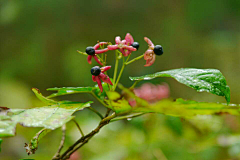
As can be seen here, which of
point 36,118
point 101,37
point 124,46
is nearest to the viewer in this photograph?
point 36,118

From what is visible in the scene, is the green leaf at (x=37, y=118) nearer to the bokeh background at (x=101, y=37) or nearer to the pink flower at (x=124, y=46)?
the pink flower at (x=124, y=46)

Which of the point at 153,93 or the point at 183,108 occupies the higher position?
the point at 183,108

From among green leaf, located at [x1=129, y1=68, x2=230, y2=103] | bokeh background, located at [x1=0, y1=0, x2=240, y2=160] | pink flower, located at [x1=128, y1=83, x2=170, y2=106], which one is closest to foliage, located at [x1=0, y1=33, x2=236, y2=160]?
green leaf, located at [x1=129, y1=68, x2=230, y2=103]

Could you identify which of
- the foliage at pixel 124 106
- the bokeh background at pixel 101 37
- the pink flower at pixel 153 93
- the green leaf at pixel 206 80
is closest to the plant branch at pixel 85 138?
the foliage at pixel 124 106

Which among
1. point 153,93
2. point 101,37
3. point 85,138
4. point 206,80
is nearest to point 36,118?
point 85,138

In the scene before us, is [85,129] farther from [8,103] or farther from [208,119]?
[8,103]

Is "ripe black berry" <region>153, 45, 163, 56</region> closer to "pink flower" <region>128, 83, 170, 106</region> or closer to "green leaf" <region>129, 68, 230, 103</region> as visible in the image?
"green leaf" <region>129, 68, 230, 103</region>

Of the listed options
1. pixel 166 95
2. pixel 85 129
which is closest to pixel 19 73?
pixel 85 129

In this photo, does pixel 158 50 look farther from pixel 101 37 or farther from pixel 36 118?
pixel 101 37
